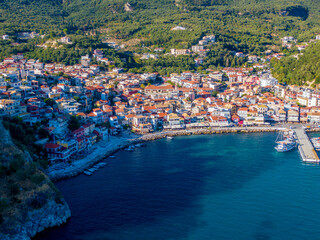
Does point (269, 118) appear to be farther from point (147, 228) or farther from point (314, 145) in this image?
point (147, 228)

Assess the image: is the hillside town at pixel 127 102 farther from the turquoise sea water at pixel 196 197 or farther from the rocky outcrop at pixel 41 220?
the rocky outcrop at pixel 41 220

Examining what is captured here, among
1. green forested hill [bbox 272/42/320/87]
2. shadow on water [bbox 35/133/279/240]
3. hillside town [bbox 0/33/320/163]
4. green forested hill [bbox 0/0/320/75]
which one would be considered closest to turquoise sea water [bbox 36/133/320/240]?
shadow on water [bbox 35/133/279/240]

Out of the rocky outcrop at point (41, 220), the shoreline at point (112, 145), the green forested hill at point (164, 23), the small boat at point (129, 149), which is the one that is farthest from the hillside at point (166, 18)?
the rocky outcrop at point (41, 220)

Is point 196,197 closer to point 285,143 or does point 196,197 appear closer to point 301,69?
point 285,143

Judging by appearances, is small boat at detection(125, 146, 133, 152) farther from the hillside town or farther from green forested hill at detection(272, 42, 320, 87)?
green forested hill at detection(272, 42, 320, 87)

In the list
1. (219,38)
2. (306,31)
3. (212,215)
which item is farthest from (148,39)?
(212,215)
